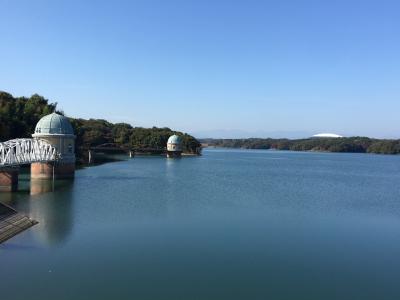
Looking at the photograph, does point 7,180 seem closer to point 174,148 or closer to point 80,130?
point 80,130

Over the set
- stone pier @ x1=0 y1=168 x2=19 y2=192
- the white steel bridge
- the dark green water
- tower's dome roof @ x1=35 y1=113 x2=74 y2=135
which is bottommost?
the dark green water

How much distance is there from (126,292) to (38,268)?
457 cm

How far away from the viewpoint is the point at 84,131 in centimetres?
13250

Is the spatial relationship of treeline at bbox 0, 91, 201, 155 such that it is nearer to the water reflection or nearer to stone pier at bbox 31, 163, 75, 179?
stone pier at bbox 31, 163, 75, 179

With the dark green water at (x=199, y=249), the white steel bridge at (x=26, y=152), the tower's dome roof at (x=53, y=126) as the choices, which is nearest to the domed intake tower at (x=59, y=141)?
the tower's dome roof at (x=53, y=126)

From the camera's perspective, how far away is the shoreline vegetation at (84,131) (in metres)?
71.8

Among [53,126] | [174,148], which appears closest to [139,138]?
[174,148]

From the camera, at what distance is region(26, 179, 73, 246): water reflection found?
2352 cm

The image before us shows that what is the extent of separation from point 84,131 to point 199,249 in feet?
383

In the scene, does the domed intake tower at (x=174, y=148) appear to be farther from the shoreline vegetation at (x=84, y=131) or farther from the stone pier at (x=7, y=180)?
the stone pier at (x=7, y=180)

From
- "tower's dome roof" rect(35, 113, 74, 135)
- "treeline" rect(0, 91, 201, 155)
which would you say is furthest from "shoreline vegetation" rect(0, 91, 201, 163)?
"tower's dome roof" rect(35, 113, 74, 135)

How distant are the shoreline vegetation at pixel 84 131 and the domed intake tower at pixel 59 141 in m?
17.0

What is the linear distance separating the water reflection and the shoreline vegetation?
90.2 feet

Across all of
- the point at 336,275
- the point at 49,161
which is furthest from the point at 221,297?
the point at 49,161
